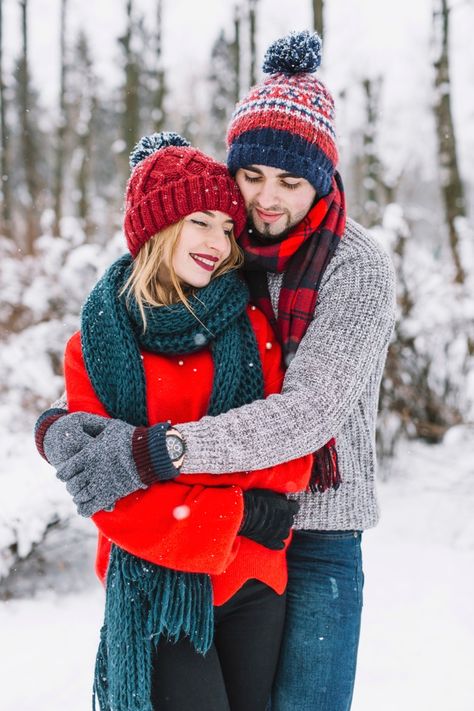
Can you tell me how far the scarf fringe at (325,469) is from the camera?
5.73 ft

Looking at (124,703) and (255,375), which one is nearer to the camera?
(124,703)

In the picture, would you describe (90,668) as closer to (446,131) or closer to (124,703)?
(124,703)

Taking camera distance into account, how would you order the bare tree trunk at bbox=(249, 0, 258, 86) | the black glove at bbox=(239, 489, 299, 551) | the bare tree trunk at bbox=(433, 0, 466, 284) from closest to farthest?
the black glove at bbox=(239, 489, 299, 551) → the bare tree trunk at bbox=(433, 0, 466, 284) → the bare tree trunk at bbox=(249, 0, 258, 86)

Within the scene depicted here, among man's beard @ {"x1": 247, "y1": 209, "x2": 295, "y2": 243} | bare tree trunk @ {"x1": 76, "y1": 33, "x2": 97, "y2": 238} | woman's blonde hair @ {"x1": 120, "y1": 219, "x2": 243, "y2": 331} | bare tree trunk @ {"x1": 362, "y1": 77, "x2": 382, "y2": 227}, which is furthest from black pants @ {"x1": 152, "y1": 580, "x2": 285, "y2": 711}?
bare tree trunk @ {"x1": 76, "y1": 33, "x2": 97, "y2": 238}

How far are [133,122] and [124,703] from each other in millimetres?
11541

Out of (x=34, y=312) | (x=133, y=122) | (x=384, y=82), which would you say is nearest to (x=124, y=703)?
(x=34, y=312)

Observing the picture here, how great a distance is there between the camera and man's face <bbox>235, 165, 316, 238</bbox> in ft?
6.03

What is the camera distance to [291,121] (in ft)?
5.87

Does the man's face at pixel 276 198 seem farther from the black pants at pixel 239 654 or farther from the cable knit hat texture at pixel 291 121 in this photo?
the black pants at pixel 239 654

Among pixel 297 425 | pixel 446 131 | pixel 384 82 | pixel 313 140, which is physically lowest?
pixel 297 425

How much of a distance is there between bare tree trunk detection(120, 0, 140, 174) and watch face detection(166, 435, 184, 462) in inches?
396

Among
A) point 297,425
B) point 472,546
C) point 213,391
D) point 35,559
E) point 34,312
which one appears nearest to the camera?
point 297,425

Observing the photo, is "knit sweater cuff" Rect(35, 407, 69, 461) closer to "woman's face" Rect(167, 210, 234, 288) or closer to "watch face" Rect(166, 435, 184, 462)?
"watch face" Rect(166, 435, 184, 462)

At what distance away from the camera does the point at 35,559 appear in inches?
150
